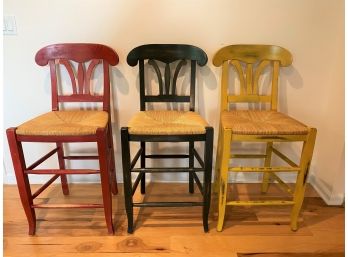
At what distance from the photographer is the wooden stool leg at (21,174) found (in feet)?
Result: 3.40

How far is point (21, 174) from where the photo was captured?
1092 mm

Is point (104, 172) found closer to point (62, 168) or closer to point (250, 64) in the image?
point (62, 168)

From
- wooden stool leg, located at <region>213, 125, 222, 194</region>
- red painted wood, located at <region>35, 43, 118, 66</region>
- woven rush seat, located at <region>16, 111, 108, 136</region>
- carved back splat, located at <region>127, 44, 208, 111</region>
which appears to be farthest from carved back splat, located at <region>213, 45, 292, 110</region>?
woven rush seat, located at <region>16, 111, 108, 136</region>

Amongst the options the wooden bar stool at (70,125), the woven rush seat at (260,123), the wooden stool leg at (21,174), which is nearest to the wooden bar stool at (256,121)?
the woven rush seat at (260,123)

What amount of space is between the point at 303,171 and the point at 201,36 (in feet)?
2.84

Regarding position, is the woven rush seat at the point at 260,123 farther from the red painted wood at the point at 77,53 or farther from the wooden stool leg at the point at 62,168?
the wooden stool leg at the point at 62,168

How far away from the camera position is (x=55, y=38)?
138 cm

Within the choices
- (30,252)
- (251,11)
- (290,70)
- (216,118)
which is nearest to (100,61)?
(216,118)

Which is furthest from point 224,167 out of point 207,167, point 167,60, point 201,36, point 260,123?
point 201,36

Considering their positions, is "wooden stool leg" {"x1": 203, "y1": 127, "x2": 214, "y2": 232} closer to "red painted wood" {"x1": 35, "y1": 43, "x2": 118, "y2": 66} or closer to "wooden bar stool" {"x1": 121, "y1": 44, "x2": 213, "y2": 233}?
"wooden bar stool" {"x1": 121, "y1": 44, "x2": 213, "y2": 233}

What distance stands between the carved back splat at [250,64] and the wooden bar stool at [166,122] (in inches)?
5.3

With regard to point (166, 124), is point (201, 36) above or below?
above

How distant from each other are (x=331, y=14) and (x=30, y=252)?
191cm

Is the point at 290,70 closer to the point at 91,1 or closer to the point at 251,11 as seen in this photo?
the point at 251,11
